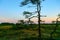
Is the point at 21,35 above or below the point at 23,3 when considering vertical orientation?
below

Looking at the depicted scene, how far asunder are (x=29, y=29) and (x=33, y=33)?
195 centimetres

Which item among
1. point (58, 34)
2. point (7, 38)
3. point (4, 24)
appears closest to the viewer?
point (7, 38)

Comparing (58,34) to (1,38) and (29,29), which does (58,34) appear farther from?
(1,38)

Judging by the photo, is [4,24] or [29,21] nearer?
[29,21]

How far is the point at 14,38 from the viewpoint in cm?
5056

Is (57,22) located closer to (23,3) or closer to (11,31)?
(23,3)

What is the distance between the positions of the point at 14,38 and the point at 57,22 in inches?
456

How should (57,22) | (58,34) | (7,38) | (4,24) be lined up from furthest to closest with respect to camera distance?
1. (4,24)
2. (58,34)
3. (7,38)
4. (57,22)

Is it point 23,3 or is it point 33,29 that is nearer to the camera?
point 23,3

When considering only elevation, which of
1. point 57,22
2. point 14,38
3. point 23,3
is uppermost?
point 23,3

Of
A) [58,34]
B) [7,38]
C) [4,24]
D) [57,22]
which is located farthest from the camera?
[4,24]

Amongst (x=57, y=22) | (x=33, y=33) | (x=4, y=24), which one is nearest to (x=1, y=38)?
(x=33, y=33)

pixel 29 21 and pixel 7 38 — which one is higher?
pixel 29 21

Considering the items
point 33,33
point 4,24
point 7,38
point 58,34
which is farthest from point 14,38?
point 4,24
